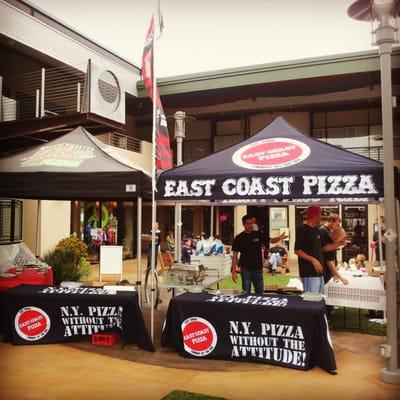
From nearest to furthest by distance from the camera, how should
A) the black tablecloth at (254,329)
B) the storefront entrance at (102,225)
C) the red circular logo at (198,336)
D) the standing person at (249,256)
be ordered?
the black tablecloth at (254,329) < the red circular logo at (198,336) < the standing person at (249,256) < the storefront entrance at (102,225)

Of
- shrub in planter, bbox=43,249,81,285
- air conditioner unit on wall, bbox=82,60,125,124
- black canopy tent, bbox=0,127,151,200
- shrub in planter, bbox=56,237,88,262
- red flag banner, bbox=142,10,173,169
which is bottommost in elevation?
shrub in planter, bbox=43,249,81,285

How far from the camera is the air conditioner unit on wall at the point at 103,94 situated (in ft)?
33.7

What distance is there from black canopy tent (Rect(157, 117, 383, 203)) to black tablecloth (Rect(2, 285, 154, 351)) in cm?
152

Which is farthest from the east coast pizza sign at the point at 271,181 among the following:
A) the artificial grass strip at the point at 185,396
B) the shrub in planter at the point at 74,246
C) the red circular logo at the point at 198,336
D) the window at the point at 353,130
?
the window at the point at 353,130

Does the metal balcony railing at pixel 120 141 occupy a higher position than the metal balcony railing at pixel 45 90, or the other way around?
the metal balcony railing at pixel 45 90

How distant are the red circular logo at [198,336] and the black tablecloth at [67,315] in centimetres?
60

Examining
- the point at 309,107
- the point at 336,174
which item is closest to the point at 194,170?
the point at 336,174

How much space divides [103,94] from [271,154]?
22.4ft

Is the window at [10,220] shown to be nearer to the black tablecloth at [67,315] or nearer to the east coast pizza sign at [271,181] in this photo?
the black tablecloth at [67,315]

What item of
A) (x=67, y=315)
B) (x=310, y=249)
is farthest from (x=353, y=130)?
(x=67, y=315)

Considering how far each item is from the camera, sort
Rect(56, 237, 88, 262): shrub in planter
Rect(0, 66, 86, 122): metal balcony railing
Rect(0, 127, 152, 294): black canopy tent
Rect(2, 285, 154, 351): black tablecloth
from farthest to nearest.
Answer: Rect(0, 66, 86, 122): metal balcony railing
Rect(56, 237, 88, 262): shrub in planter
Rect(0, 127, 152, 294): black canopy tent
Rect(2, 285, 154, 351): black tablecloth

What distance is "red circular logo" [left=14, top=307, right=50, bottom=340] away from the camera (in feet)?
18.3

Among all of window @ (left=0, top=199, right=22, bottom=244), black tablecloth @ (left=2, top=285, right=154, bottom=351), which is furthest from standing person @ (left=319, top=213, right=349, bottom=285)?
window @ (left=0, top=199, right=22, bottom=244)

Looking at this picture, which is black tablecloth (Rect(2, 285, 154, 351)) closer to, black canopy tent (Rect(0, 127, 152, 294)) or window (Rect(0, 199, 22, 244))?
black canopy tent (Rect(0, 127, 152, 294))
